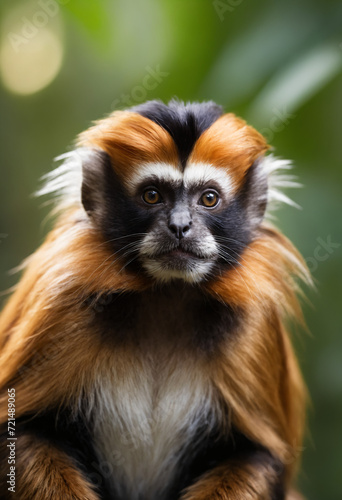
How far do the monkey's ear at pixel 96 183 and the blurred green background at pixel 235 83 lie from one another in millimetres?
989

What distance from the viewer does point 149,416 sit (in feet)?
8.04

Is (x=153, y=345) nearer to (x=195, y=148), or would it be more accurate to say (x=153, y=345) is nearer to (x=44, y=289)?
(x=44, y=289)

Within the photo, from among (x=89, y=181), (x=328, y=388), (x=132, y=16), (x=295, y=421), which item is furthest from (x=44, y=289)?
(x=132, y=16)

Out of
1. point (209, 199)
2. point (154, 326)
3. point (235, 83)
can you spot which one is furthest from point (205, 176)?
point (235, 83)

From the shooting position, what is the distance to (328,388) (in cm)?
337

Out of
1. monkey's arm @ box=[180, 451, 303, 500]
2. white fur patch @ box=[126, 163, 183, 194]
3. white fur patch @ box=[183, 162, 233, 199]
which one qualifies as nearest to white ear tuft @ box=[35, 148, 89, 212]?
white fur patch @ box=[126, 163, 183, 194]

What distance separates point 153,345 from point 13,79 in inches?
85.1

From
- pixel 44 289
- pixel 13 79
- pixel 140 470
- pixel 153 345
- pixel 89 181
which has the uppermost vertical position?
pixel 13 79

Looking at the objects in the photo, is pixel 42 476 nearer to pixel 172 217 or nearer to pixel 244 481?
pixel 244 481

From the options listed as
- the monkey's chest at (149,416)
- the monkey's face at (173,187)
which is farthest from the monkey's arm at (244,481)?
the monkey's face at (173,187)

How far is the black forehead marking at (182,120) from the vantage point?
2.24 meters

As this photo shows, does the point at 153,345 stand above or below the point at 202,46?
below

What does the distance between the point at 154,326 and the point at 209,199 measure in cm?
52

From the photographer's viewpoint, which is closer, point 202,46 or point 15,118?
point 202,46
